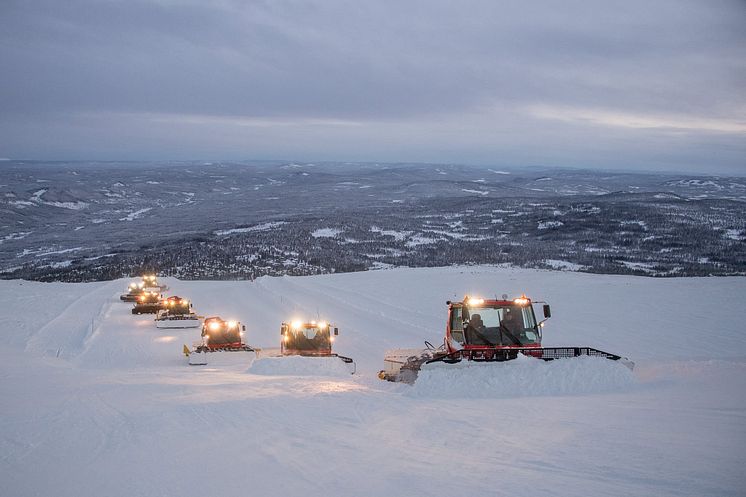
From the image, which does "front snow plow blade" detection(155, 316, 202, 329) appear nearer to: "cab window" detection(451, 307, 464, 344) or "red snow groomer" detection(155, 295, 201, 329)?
"red snow groomer" detection(155, 295, 201, 329)

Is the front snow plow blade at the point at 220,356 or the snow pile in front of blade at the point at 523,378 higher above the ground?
the snow pile in front of blade at the point at 523,378

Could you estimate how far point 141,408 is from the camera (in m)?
10.1

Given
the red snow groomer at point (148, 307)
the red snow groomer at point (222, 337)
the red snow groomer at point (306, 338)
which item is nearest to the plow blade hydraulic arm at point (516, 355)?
the red snow groomer at point (306, 338)

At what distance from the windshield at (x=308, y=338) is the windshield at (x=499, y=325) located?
554 centimetres

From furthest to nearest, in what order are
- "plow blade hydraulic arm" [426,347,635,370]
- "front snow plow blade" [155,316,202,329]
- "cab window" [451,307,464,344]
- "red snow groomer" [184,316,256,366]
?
1. "front snow plow blade" [155,316,202,329]
2. "red snow groomer" [184,316,256,366]
3. "cab window" [451,307,464,344]
4. "plow blade hydraulic arm" [426,347,635,370]

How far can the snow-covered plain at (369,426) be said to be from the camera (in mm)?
6672

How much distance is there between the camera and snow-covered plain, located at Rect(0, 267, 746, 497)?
6.67 m

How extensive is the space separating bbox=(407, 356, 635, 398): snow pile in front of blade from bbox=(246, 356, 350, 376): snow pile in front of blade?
3.87 m

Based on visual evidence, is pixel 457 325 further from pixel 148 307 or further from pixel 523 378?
pixel 148 307

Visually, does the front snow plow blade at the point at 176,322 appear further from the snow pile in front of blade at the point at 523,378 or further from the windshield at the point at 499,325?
the snow pile in front of blade at the point at 523,378

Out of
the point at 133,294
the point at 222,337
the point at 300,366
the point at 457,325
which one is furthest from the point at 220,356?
the point at 133,294

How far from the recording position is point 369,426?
914 cm

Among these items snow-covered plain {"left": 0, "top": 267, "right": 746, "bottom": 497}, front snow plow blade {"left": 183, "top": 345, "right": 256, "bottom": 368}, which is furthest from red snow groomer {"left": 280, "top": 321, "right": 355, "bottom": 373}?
snow-covered plain {"left": 0, "top": 267, "right": 746, "bottom": 497}

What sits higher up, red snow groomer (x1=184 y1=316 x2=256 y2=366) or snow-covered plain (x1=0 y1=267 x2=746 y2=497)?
snow-covered plain (x1=0 y1=267 x2=746 y2=497)
